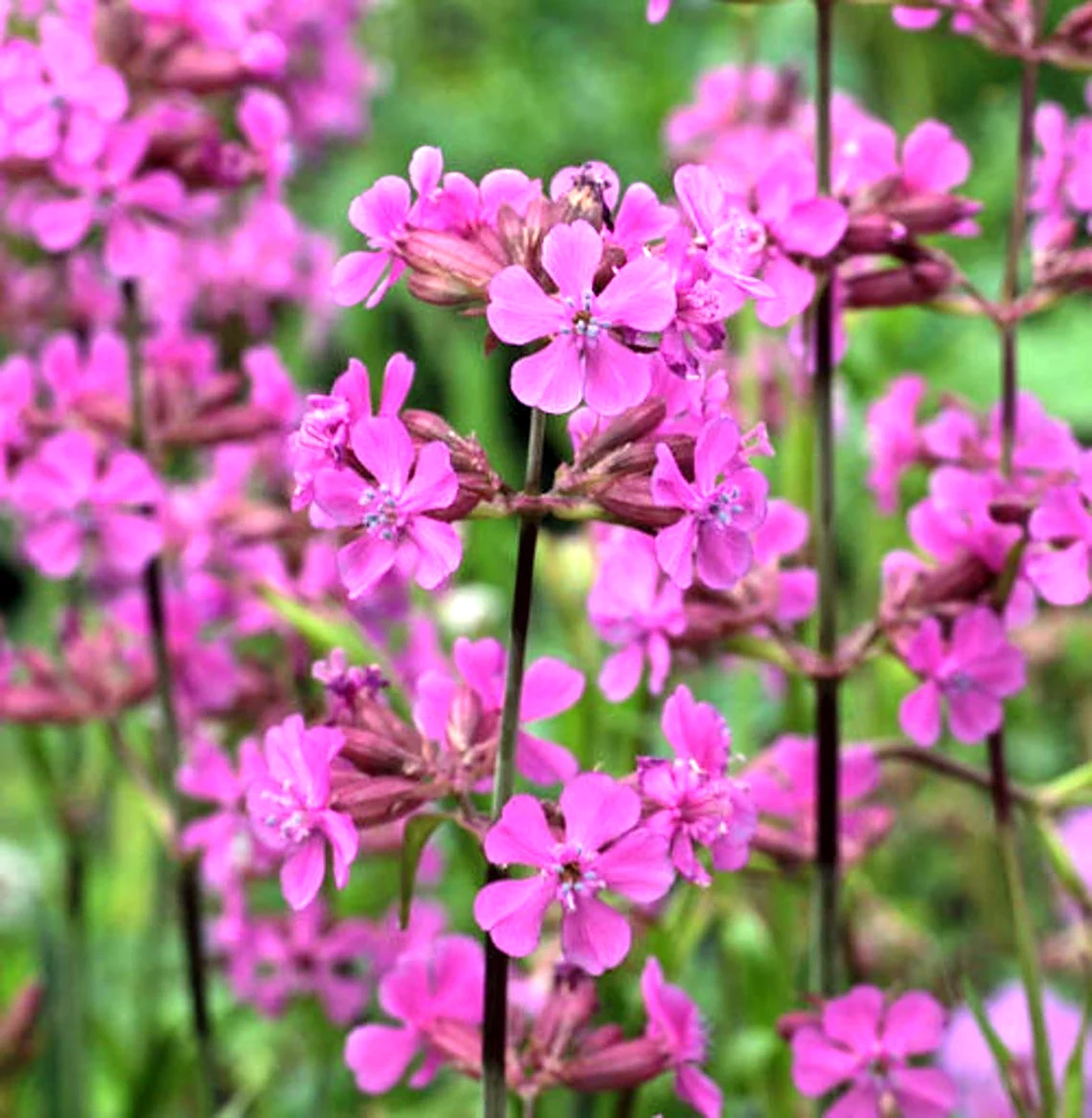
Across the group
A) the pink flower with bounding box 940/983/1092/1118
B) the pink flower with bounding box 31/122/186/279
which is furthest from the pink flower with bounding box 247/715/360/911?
the pink flower with bounding box 940/983/1092/1118

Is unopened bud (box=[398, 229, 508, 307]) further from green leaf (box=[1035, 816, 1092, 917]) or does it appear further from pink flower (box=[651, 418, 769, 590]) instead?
green leaf (box=[1035, 816, 1092, 917])

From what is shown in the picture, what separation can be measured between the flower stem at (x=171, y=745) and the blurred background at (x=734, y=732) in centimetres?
5

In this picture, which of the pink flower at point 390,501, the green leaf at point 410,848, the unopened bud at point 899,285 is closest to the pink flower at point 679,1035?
the green leaf at point 410,848

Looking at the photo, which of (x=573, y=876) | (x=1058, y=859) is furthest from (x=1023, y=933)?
(x=573, y=876)

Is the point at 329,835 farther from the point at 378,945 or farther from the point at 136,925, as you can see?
the point at 136,925

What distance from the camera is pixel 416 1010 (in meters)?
0.85

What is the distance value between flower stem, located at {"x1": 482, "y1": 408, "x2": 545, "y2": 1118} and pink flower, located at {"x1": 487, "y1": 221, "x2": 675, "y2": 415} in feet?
0.08

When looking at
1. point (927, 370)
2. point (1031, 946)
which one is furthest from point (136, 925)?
point (1031, 946)

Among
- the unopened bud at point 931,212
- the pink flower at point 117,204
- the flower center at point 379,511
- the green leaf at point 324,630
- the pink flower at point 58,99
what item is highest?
the pink flower at point 58,99

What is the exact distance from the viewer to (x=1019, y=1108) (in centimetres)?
94

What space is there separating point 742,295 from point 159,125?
561 millimetres

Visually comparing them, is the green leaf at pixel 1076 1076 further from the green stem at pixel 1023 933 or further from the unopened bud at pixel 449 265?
the unopened bud at pixel 449 265

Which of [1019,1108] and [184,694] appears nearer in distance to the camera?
[1019,1108]

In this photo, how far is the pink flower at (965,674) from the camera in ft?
3.04
